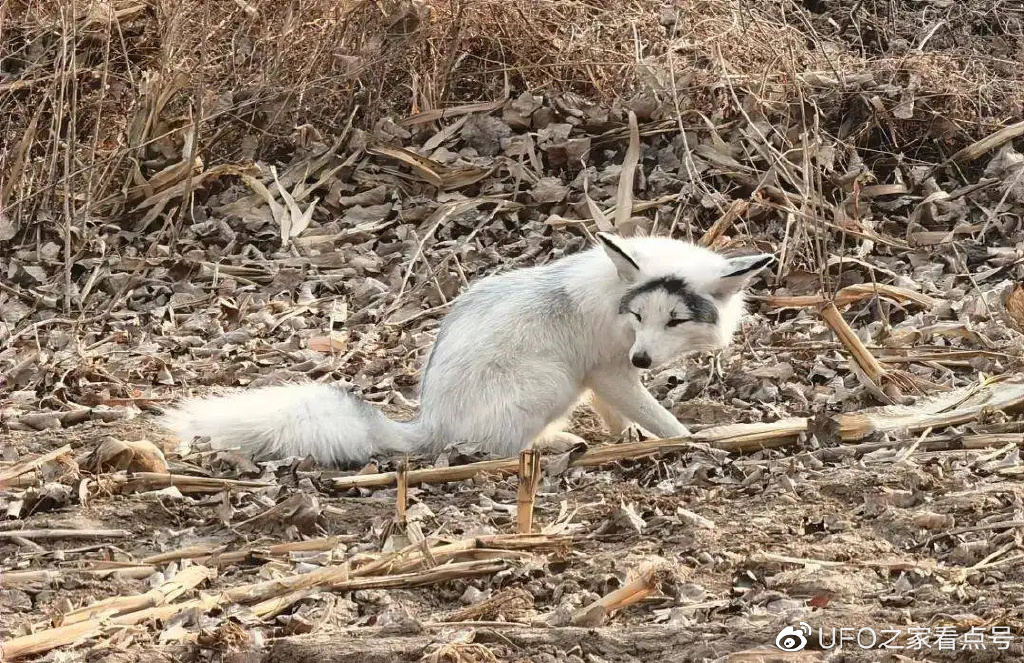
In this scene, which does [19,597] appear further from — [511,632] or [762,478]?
[762,478]

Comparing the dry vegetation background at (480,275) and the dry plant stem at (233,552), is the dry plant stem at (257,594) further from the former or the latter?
the dry plant stem at (233,552)

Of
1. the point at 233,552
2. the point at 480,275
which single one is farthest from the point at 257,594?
the point at 480,275

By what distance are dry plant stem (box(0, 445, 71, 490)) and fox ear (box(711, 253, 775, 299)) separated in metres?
2.63

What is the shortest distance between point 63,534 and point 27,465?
2.15 ft

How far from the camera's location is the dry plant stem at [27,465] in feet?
14.5

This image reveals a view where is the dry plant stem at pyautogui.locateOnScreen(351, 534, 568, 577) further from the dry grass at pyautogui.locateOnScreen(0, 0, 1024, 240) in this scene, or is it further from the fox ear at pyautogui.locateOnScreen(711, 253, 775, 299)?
the dry grass at pyautogui.locateOnScreen(0, 0, 1024, 240)

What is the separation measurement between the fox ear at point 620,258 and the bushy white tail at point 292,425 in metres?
1.16

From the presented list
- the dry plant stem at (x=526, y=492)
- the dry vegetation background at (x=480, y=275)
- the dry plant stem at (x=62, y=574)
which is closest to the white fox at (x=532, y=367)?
the dry vegetation background at (x=480, y=275)

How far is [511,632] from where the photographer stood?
3.09 m

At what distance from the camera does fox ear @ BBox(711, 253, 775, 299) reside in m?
4.76

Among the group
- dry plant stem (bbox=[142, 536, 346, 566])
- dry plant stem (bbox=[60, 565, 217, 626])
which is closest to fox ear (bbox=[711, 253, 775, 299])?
dry plant stem (bbox=[142, 536, 346, 566])

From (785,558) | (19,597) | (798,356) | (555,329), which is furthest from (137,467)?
(798,356)

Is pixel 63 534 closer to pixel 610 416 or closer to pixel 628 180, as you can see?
pixel 610 416

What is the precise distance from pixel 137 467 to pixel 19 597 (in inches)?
44.1
